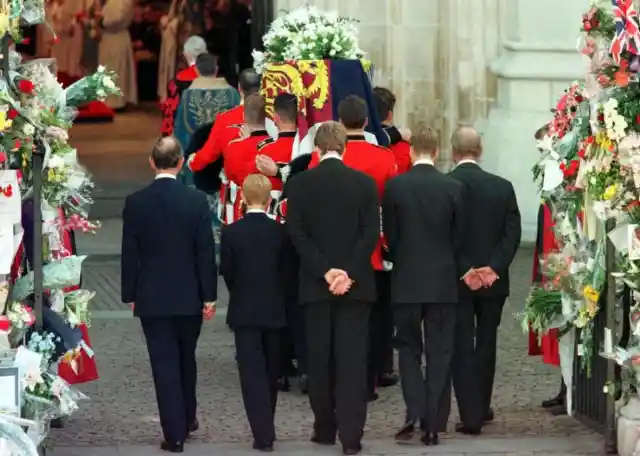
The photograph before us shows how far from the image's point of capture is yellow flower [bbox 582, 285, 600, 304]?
33.1ft

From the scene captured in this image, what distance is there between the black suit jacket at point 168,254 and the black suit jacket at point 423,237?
0.96 m

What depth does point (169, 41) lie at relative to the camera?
82.4ft

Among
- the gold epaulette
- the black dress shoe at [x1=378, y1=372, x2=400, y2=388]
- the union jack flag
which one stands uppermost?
the union jack flag

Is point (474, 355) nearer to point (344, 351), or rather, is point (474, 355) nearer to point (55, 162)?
point (344, 351)

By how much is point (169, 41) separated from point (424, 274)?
606 inches

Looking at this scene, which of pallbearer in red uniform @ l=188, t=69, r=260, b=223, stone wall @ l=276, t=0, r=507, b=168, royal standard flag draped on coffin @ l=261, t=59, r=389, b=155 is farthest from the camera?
stone wall @ l=276, t=0, r=507, b=168

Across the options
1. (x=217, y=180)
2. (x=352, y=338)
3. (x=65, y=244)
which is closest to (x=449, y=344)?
(x=352, y=338)

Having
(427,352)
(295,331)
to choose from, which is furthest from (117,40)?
(427,352)

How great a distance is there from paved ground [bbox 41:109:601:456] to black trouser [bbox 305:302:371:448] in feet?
0.65

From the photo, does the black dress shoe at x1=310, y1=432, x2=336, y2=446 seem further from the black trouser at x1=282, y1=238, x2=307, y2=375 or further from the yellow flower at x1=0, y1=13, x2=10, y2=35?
the yellow flower at x1=0, y1=13, x2=10, y2=35

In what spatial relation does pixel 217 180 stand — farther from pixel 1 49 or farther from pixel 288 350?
pixel 1 49

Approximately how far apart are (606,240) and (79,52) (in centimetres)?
1673

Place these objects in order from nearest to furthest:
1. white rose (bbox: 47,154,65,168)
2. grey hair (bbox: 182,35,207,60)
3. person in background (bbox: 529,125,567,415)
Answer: white rose (bbox: 47,154,65,168) → person in background (bbox: 529,125,567,415) → grey hair (bbox: 182,35,207,60)

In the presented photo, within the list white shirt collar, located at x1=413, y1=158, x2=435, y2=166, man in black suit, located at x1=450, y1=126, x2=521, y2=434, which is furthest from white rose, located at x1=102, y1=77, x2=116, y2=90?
man in black suit, located at x1=450, y1=126, x2=521, y2=434
